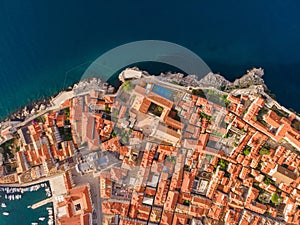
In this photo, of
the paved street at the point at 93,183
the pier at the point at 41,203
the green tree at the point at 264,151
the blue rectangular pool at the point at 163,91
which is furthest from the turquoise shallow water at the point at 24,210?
the green tree at the point at 264,151

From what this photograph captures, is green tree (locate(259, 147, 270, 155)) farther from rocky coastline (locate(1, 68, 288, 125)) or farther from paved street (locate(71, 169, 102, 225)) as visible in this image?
paved street (locate(71, 169, 102, 225))

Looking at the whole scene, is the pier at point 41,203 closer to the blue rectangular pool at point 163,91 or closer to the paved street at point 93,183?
the paved street at point 93,183

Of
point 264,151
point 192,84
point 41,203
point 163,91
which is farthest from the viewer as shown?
point 192,84

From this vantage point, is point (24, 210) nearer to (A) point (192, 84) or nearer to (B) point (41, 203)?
(B) point (41, 203)

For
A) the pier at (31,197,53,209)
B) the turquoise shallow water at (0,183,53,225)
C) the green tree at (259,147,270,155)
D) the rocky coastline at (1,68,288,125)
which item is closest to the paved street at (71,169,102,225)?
the pier at (31,197,53,209)

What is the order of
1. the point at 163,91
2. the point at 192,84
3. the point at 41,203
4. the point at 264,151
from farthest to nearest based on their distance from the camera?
the point at 192,84 → the point at 41,203 → the point at 163,91 → the point at 264,151

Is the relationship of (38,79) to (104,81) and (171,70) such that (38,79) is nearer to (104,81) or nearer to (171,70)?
(104,81)

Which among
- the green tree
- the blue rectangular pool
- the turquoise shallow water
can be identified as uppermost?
the blue rectangular pool

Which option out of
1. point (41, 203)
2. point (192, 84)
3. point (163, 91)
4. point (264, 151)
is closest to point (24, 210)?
point (41, 203)
